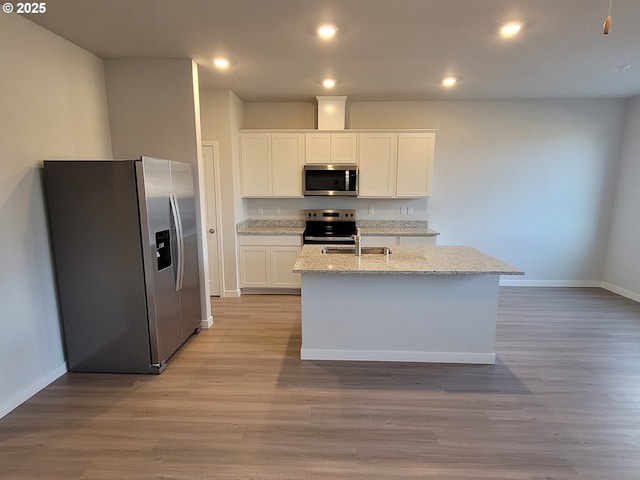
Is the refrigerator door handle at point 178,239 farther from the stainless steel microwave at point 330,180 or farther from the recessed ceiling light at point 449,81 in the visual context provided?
the recessed ceiling light at point 449,81

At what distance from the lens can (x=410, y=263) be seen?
289cm

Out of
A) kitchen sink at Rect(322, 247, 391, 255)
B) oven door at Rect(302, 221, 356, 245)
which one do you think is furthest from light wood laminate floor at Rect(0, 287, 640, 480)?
oven door at Rect(302, 221, 356, 245)

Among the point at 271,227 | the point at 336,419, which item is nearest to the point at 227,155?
the point at 271,227

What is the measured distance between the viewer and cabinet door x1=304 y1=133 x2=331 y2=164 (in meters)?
4.80

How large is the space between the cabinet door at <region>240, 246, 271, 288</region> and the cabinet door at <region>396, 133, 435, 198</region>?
6.95 ft

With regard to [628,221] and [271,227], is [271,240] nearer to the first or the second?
[271,227]

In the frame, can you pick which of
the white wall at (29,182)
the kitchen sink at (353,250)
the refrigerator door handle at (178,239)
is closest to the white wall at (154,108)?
the white wall at (29,182)

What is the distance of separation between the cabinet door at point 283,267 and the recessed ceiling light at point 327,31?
8.93 feet

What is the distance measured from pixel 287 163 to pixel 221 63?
66.8 inches

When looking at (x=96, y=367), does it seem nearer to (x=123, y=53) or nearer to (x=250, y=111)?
(x=123, y=53)

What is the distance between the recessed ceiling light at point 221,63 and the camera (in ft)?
10.8

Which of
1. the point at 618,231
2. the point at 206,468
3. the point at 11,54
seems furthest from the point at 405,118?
the point at 206,468

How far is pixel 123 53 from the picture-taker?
10.4 feet

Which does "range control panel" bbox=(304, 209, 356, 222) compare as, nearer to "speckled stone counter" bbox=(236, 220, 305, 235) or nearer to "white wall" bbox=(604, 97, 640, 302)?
"speckled stone counter" bbox=(236, 220, 305, 235)
